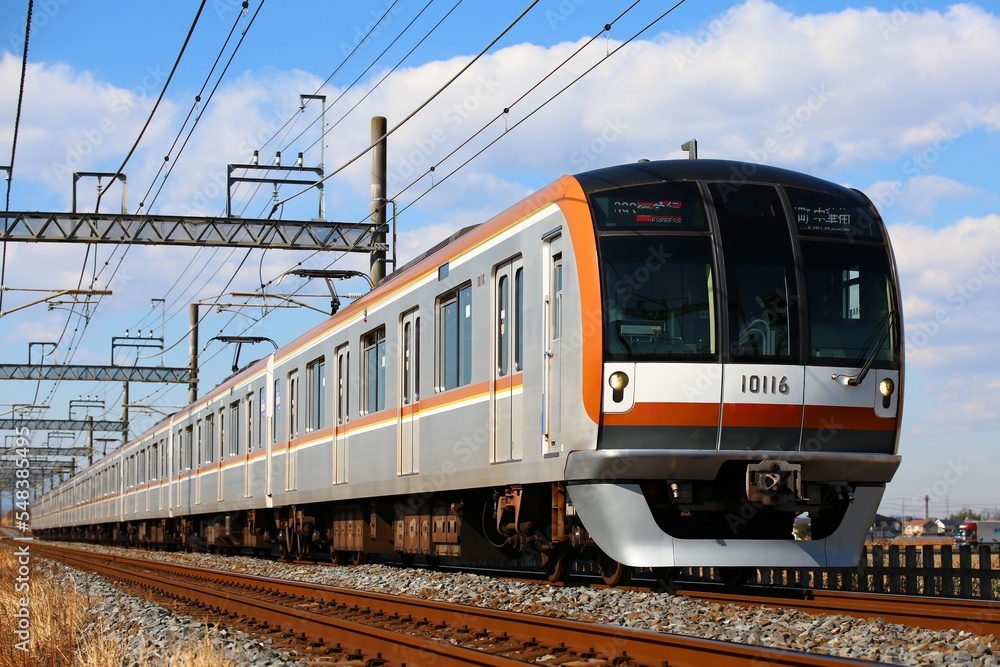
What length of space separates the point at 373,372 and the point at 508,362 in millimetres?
4275

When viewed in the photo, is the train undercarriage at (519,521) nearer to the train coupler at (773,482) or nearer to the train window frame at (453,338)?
the train coupler at (773,482)

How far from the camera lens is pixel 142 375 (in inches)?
1753

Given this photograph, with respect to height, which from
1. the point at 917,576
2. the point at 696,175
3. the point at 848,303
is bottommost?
the point at 917,576

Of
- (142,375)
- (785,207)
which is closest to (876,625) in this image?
(785,207)

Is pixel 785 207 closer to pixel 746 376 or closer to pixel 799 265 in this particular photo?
pixel 799 265

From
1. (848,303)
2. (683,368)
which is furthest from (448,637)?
(848,303)

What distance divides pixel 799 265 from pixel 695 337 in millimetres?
1032

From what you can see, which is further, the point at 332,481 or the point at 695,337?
the point at 332,481

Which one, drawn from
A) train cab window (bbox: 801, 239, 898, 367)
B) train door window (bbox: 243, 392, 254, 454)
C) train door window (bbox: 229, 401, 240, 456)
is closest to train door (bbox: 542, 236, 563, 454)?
train cab window (bbox: 801, 239, 898, 367)

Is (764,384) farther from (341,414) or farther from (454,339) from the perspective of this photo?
(341,414)

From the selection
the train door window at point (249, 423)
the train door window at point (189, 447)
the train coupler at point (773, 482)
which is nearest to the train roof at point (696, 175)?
the train coupler at point (773, 482)

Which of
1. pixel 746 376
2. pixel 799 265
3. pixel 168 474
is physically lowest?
pixel 168 474

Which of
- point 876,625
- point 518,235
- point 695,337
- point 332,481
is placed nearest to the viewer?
point 876,625

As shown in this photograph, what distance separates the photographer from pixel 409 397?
13.3 metres
